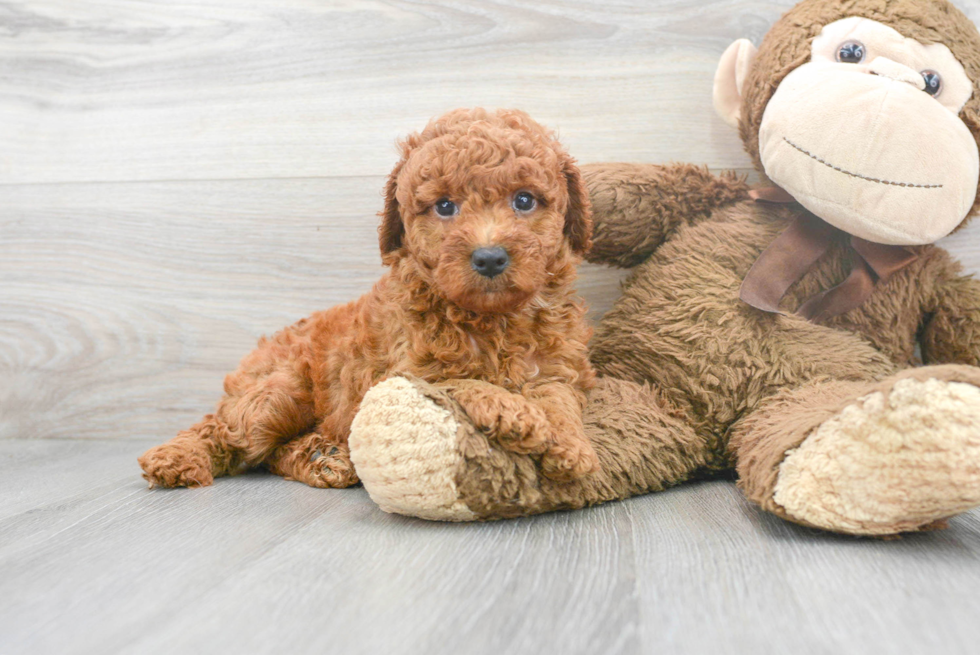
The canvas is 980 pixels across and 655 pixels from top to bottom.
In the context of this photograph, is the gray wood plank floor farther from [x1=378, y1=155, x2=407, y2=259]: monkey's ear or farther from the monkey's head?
[x1=378, y1=155, x2=407, y2=259]: monkey's ear

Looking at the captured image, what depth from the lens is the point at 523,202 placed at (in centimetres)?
116

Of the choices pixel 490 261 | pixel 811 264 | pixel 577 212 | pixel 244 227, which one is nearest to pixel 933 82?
pixel 811 264

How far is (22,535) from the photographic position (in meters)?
1.17

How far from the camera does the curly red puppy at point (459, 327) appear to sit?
1100 mm

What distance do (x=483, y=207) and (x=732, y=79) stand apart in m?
0.76

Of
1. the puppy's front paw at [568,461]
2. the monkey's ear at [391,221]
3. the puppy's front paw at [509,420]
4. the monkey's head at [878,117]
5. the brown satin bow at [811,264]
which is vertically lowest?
the puppy's front paw at [568,461]

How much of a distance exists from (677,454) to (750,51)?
0.85 metres

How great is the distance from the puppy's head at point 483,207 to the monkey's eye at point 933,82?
2.27 ft

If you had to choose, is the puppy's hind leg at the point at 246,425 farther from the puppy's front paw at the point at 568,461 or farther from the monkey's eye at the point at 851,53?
the monkey's eye at the point at 851,53

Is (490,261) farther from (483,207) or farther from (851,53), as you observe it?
(851,53)

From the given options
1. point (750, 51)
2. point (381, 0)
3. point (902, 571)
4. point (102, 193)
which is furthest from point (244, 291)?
point (902, 571)

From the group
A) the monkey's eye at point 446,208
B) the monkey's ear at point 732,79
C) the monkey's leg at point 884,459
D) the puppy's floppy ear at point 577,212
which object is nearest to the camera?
the monkey's leg at point 884,459

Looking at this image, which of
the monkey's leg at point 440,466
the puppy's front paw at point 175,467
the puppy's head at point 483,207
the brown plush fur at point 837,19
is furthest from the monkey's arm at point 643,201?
the puppy's front paw at point 175,467

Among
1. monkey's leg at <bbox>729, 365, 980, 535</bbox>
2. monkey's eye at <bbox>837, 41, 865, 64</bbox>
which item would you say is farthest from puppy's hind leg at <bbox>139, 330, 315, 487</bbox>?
monkey's eye at <bbox>837, 41, 865, 64</bbox>
